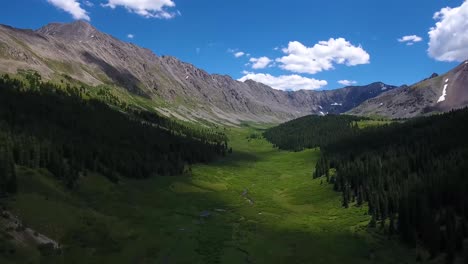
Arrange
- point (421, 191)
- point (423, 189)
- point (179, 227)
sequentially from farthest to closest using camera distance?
1. point (423, 189)
2. point (421, 191)
3. point (179, 227)

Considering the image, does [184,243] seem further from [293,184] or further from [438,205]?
[293,184]

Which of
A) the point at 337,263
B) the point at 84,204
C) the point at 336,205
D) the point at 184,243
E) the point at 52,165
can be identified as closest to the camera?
the point at 337,263

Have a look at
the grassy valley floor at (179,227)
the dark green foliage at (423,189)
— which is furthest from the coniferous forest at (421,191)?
the grassy valley floor at (179,227)

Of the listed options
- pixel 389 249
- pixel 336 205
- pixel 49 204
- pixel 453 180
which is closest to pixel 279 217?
pixel 336 205

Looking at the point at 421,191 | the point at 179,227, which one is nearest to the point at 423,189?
the point at 421,191

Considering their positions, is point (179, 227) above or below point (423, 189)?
below

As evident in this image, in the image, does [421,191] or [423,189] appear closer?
[421,191]

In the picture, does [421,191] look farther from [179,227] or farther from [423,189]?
[179,227]

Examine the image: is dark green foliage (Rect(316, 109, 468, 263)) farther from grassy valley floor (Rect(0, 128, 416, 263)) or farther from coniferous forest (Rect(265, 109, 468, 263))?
grassy valley floor (Rect(0, 128, 416, 263))
